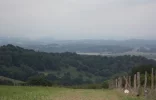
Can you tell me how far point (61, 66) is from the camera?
129375 mm

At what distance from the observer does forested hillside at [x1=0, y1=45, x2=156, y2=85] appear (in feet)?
338

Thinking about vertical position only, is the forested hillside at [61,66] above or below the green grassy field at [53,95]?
below

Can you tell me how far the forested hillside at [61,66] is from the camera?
103000 mm

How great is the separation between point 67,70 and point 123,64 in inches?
867

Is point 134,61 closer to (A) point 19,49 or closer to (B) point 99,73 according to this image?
(B) point 99,73

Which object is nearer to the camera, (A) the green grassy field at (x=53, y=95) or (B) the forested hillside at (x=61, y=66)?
(A) the green grassy field at (x=53, y=95)

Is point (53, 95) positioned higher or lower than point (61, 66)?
higher

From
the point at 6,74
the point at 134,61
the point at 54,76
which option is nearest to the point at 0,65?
the point at 6,74

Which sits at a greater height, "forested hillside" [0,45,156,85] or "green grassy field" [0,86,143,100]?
"green grassy field" [0,86,143,100]

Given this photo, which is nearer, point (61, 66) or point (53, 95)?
point (53, 95)

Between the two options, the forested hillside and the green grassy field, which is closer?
the green grassy field

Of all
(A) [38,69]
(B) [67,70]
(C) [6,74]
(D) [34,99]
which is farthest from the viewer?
(B) [67,70]

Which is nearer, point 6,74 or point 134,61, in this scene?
point 6,74

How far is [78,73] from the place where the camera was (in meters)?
121
